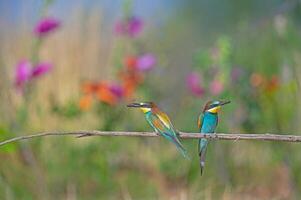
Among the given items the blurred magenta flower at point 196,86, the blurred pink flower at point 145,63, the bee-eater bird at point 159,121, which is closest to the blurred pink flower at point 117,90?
the blurred pink flower at point 145,63

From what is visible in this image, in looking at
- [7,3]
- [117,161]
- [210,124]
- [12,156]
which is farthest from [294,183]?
[7,3]

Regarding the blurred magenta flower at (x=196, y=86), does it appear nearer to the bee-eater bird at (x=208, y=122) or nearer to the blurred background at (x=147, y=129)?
the blurred background at (x=147, y=129)

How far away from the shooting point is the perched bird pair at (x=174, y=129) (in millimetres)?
1288

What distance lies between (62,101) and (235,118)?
1913mm

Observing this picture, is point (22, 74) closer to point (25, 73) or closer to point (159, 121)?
point (25, 73)

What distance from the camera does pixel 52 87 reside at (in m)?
5.60

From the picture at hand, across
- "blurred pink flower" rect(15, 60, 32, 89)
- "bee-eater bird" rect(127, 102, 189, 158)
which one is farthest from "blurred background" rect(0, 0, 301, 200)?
"bee-eater bird" rect(127, 102, 189, 158)

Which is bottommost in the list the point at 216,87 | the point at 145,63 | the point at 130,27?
the point at 216,87

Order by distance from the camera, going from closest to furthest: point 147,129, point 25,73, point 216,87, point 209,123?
point 209,123 → point 25,73 → point 216,87 → point 147,129

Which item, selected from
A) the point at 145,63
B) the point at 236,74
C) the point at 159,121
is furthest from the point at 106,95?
the point at 159,121

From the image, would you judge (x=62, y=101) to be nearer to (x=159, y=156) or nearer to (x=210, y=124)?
(x=159, y=156)

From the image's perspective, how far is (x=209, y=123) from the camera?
1296 mm

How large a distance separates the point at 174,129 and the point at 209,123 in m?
0.06

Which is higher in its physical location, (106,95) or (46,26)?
(46,26)
